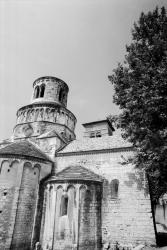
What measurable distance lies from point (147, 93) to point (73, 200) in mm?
9876

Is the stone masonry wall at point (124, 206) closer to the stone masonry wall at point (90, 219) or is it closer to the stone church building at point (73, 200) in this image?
the stone church building at point (73, 200)

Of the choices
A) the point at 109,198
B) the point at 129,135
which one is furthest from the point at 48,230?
the point at 129,135

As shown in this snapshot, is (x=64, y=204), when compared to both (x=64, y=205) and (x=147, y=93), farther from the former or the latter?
(x=147, y=93)

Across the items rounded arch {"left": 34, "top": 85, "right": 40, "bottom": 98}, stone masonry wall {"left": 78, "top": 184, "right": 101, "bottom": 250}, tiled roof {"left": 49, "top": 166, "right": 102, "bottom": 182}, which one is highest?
rounded arch {"left": 34, "top": 85, "right": 40, "bottom": 98}

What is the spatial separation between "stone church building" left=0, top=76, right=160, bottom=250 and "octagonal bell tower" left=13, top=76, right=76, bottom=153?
2.77m

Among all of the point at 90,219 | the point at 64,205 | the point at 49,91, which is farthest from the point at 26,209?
the point at 49,91

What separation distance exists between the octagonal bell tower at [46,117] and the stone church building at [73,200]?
2768 mm

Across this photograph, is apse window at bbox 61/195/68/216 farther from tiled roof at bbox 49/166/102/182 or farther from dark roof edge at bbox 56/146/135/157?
dark roof edge at bbox 56/146/135/157

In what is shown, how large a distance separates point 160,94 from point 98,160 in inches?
396

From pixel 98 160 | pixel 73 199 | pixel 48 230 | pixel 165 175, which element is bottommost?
pixel 48 230

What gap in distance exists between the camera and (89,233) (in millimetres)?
13531

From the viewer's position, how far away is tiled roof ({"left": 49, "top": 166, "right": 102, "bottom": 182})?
15.1 m

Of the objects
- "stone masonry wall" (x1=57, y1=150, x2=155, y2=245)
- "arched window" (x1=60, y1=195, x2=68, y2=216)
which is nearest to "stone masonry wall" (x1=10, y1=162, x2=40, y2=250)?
"arched window" (x1=60, y1=195, x2=68, y2=216)

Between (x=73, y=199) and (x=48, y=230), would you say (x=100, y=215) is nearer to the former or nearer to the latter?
(x=73, y=199)
